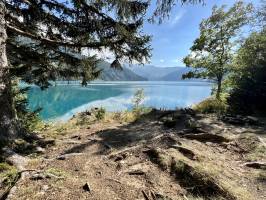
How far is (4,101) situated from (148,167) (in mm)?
3874

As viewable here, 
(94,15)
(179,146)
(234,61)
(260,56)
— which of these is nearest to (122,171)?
(179,146)

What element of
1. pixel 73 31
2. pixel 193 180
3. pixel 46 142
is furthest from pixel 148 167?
pixel 73 31

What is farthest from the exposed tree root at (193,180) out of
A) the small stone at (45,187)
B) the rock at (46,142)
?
the rock at (46,142)

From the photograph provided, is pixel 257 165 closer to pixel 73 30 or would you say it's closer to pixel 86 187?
pixel 86 187

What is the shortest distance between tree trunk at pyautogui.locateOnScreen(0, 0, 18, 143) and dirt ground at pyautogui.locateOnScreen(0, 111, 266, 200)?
1.00 metres

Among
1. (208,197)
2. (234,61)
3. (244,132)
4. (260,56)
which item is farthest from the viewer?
(234,61)

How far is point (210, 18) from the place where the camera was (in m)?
17.2

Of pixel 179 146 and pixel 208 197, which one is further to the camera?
pixel 179 146

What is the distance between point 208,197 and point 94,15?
619 centimetres

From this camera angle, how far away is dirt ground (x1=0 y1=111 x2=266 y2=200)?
4070mm

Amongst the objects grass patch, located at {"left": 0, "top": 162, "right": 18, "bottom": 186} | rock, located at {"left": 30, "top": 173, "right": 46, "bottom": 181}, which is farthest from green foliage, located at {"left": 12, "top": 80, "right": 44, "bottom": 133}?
rock, located at {"left": 30, "top": 173, "right": 46, "bottom": 181}

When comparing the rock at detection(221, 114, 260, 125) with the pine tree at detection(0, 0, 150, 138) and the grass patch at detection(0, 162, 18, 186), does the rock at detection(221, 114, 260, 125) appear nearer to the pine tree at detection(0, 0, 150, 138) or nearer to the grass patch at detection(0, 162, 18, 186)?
the pine tree at detection(0, 0, 150, 138)

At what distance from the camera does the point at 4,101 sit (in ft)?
20.0

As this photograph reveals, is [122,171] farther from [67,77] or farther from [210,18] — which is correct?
[210,18]
